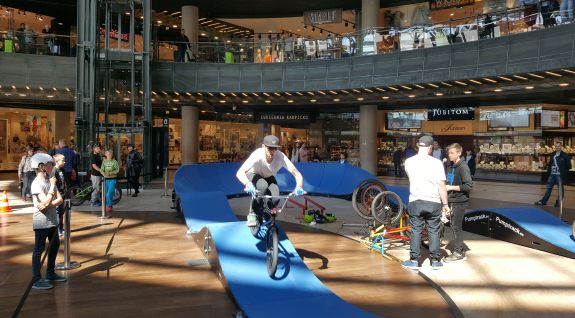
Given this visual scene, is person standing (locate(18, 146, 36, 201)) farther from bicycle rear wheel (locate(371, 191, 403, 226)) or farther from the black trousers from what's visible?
bicycle rear wheel (locate(371, 191, 403, 226))

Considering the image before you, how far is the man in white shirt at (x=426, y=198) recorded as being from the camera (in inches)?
276

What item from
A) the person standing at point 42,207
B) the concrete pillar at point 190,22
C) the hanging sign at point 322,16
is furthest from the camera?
the hanging sign at point 322,16

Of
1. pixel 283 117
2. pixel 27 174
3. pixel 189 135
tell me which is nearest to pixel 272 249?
pixel 27 174

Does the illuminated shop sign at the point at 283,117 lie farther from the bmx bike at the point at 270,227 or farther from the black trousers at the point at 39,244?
the black trousers at the point at 39,244

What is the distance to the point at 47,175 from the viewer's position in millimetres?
6156

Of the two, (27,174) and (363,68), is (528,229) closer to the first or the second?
(27,174)

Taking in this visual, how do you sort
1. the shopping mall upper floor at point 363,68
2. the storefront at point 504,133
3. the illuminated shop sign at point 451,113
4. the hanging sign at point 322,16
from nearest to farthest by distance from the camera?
the shopping mall upper floor at point 363,68 < the storefront at point 504,133 < the illuminated shop sign at point 451,113 < the hanging sign at point 322,16

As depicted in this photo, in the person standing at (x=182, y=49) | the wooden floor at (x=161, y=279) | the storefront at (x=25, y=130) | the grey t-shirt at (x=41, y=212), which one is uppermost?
the person standing at (x=182, y=49)

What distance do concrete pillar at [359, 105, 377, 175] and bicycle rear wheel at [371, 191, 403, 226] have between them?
16116 millimetres

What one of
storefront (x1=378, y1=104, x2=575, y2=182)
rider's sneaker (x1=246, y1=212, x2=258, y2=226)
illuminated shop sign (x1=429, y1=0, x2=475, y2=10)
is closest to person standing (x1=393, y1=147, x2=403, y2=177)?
storefront (x1=378, y1=104, x2=575, y2=182)

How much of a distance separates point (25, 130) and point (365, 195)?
25664 mm

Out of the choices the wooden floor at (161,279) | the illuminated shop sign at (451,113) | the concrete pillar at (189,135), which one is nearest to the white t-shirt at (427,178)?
the wooden floor at (161,279)

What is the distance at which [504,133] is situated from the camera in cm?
2333

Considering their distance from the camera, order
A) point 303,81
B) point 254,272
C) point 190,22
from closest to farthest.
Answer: point 254,272 < point 303,81 < point 190,22
